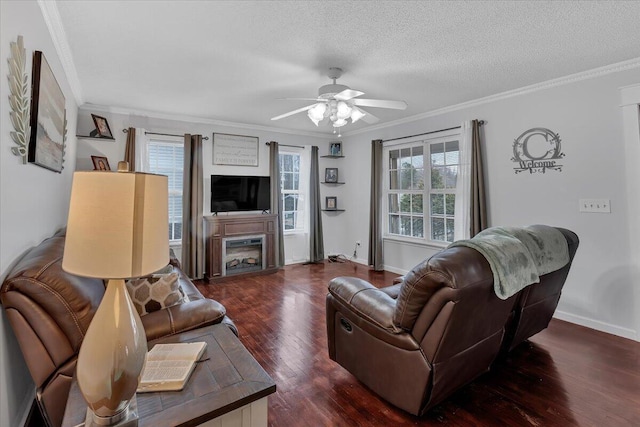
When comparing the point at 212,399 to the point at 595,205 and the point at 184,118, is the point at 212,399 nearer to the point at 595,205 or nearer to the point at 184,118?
the point at 595,205

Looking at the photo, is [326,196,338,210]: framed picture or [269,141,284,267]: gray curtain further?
[326,196,338,210]: framed picture

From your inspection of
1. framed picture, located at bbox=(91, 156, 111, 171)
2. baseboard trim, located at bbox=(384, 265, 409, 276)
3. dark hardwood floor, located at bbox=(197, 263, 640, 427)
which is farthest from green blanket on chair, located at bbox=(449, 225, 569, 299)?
framed picture, located at bbox=(91, 156, 111, 171)

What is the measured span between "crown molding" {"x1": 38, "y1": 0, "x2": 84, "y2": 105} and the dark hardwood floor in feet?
9.07

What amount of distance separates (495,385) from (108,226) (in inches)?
96.6

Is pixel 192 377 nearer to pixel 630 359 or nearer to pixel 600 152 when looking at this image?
pixel 630 359

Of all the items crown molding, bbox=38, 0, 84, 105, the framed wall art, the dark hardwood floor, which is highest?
crown molding, bbox=38, 0, 84, 105

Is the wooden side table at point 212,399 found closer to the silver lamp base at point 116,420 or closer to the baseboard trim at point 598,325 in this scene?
the silver lamp base at point 116,420

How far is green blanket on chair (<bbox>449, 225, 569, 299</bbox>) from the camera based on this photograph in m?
1.59

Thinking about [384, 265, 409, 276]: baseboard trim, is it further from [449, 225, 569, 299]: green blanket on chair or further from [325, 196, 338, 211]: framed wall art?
[449, 225, 569, 299]: green blanket on chair

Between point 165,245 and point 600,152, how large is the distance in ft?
12.6

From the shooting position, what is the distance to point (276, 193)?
208 inches

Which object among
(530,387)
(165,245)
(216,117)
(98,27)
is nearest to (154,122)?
(216,117)

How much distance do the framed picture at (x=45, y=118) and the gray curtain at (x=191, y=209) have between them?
6.53 ft

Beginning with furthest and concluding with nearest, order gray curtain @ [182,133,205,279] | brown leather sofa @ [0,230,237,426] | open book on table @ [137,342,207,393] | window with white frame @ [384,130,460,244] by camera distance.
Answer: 1. gray curtain @ [182,133,205,279]
2. window with white frame @ [384,130,460,244]
3. brown leather sofa @ [0,230,237,426]
4. open book on table @ [137,342,207,393]
